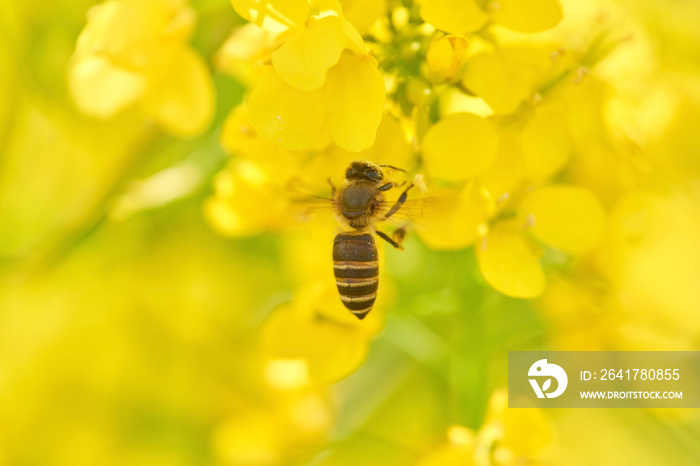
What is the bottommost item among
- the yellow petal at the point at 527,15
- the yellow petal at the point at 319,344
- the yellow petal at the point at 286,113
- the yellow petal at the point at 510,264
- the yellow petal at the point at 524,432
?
the yellow petal at the point at 524,432

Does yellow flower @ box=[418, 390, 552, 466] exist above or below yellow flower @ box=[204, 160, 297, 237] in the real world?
below

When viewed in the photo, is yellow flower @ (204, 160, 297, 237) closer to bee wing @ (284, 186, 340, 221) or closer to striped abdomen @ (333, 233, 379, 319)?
bee wing @ (284, 186, 340, 221)

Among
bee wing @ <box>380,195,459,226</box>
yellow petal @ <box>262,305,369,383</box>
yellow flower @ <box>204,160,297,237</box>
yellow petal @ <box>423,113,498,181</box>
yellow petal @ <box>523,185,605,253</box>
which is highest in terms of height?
yellow petal @ <box>423,113,498,181</box>

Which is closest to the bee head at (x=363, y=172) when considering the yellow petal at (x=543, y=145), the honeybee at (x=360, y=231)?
the honeybee at (x=360, y=231)

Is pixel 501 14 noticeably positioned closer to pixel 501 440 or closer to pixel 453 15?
pixel 453 15

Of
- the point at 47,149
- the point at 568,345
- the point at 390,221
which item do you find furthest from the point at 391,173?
the point at 47,149

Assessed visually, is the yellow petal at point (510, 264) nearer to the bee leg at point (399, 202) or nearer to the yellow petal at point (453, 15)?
the bee leg at point (399, 202)

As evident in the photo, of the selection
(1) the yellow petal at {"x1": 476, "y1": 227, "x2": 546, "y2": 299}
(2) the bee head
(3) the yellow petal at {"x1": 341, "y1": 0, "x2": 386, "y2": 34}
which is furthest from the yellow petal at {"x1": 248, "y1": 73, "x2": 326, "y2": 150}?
(1) the yellow petal at {"x1": 476, "y1": 227, "x2": 546, "y2": 299}

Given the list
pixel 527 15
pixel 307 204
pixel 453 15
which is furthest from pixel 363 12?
pixel 307 204
